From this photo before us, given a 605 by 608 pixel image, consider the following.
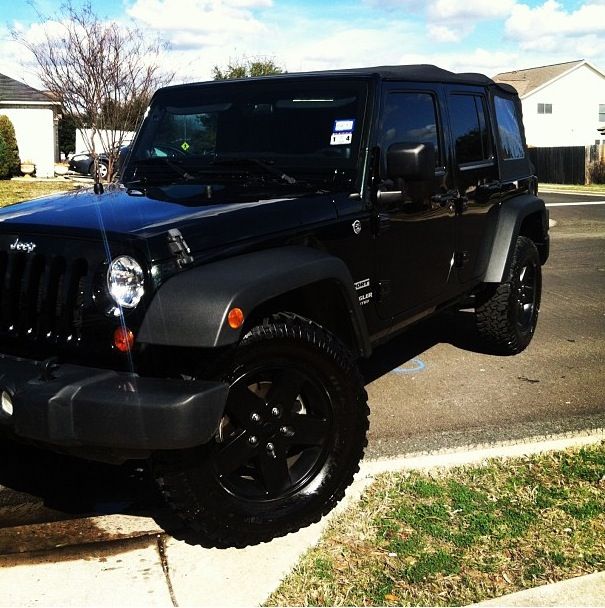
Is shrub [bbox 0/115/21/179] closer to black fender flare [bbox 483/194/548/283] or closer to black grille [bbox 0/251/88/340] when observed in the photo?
black fender flare [bbox 483/194/548/283]

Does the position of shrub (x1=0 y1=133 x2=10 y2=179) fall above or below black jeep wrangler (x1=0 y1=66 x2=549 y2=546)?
above

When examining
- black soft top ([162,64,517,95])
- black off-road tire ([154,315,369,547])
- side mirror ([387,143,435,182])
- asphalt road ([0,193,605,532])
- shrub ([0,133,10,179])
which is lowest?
asphalt road ([0,193,605,532])

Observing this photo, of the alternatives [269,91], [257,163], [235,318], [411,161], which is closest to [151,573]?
[235,318]

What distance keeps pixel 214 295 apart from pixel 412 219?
1.73m

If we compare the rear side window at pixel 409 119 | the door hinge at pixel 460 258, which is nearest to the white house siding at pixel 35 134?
the door hinge at pixel 460 258

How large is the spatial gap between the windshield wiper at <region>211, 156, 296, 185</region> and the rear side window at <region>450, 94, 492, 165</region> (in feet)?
4.55

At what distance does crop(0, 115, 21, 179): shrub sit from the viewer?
26578 millimetres

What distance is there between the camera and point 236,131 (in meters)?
4.18

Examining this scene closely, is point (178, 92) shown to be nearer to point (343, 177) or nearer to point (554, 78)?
point (343, 177)

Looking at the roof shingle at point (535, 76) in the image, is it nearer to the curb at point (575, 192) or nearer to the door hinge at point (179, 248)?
the curb at point (575, 192)

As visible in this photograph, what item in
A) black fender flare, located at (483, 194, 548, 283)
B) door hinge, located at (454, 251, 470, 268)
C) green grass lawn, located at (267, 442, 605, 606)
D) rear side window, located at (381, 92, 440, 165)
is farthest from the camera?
black fender flare, located at (483, 194, 548, 283)

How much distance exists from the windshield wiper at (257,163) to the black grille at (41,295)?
1.29 m

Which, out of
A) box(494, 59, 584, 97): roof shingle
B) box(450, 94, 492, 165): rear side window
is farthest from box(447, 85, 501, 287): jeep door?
box(494, 59, 584, 97): roof shingle

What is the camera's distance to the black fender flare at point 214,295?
8.85 ft
